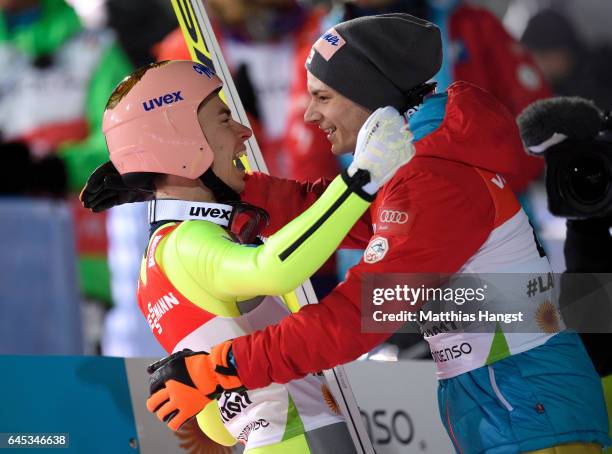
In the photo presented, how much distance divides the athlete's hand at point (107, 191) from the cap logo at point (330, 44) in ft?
2.17

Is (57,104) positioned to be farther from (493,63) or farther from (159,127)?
(159,127)

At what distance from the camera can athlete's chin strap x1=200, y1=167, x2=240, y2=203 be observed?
3.70 metres

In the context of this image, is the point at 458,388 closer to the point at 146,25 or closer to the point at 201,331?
the point at 201,331

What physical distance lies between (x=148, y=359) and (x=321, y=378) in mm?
849

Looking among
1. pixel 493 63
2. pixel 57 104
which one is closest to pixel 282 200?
pixel 493 63

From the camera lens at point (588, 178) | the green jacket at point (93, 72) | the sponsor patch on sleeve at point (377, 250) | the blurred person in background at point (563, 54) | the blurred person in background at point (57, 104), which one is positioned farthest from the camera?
the blurred person in background at point (563, 54)

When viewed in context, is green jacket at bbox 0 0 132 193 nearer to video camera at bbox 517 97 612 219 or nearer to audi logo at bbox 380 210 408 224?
video camera at bbox 517 97 612 219

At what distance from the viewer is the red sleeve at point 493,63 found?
5.73 m

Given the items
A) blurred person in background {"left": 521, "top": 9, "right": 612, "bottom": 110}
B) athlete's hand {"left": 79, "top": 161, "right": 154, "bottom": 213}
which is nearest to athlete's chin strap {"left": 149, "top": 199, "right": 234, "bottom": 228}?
athlete's hand {"left": 79, "top": 161, "right": 154, "bottom": 213}

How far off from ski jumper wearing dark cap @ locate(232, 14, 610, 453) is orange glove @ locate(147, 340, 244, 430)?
38mm

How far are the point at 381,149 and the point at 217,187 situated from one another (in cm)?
66

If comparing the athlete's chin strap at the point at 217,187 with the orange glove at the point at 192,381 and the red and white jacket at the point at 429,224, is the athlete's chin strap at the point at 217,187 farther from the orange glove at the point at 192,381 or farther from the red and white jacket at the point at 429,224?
the orange glove at the point at 192,381

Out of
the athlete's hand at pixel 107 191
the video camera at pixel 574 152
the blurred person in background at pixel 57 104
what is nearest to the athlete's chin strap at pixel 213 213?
the athlete's hand at pixel 107 191

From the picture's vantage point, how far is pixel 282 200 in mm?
4125
